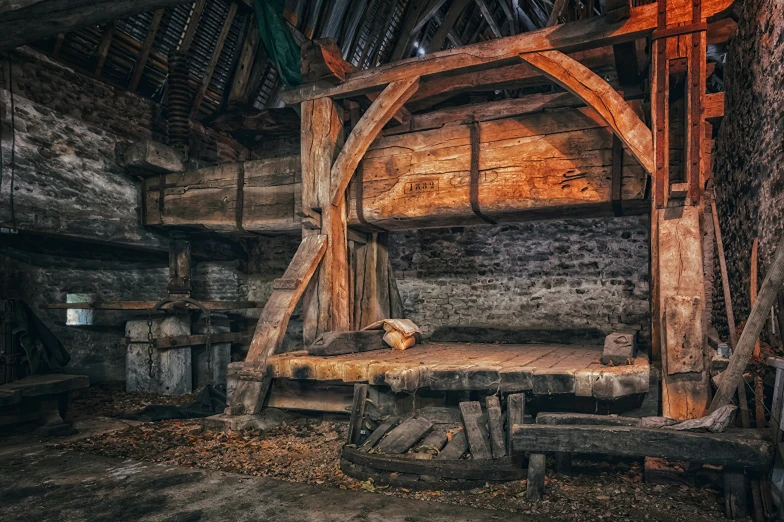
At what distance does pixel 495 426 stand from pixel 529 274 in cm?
416

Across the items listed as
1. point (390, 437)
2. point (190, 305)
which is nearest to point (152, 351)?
point (190, 305)

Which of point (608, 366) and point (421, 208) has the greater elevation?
point (421, 208)

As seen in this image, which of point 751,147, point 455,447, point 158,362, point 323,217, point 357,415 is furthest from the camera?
point 158,362

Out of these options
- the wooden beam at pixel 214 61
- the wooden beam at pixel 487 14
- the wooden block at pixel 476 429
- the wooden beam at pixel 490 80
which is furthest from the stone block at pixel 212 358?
the wooden beam at pixel 487 14

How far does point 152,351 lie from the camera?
6.74 metres

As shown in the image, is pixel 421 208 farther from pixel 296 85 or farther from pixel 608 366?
pixel 608 366

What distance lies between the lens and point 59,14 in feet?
13.1

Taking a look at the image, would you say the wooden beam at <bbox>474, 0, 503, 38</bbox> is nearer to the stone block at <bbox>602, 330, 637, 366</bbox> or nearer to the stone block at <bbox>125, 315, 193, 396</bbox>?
the stone block at <bbox>602, 330, 637, 366</bbox>

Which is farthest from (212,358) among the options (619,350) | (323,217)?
(619,350)

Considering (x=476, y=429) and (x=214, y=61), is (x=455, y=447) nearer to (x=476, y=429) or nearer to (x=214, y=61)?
(x=476, y=429)

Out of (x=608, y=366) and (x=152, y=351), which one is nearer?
(x=608, y=366)

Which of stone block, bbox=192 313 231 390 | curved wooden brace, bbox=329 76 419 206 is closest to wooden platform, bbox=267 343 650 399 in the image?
curved wooden brace, bbox=329 76 419 206

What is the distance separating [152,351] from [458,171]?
4.77 m

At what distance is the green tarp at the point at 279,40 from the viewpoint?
5.89m
